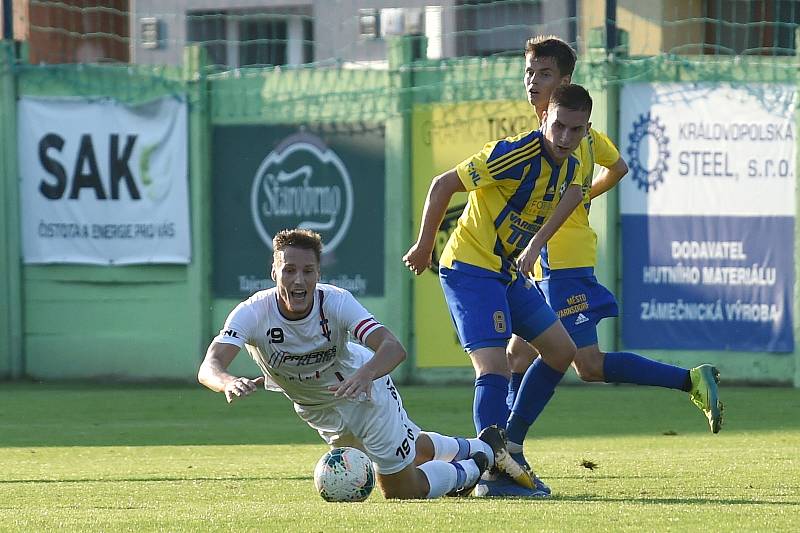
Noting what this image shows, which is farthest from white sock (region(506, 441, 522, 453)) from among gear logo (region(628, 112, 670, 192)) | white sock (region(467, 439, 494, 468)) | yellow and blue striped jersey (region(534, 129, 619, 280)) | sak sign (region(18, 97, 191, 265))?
sak sign (region(18, 97, 191, 265))

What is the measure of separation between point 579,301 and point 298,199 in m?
7.50

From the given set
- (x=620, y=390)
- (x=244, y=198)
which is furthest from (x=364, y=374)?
(x=244, y=198)

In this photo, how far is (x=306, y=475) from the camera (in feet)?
27.9

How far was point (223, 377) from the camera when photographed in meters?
6.59

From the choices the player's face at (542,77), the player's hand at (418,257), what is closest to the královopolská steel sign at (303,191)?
the player's face at (542,77)

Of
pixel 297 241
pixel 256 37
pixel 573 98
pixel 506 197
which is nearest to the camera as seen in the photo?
pixel 297 241

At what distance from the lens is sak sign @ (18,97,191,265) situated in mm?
15578

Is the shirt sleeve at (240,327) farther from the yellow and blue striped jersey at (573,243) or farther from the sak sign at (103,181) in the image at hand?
the sak sign at (103,181)

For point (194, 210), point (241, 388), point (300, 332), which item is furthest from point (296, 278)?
point (194, 210)

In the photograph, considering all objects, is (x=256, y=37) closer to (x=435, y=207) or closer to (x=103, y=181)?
(x=103, y=181)

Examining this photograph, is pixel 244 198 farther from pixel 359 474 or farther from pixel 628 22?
pixel 359 474

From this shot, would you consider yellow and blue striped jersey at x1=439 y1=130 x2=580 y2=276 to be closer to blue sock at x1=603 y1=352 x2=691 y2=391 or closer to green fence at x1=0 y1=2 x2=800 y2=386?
blue sock at x1=603 y1=352 x2=691 y2=391

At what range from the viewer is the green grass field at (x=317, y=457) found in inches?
246

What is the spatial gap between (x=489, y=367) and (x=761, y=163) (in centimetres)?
718
